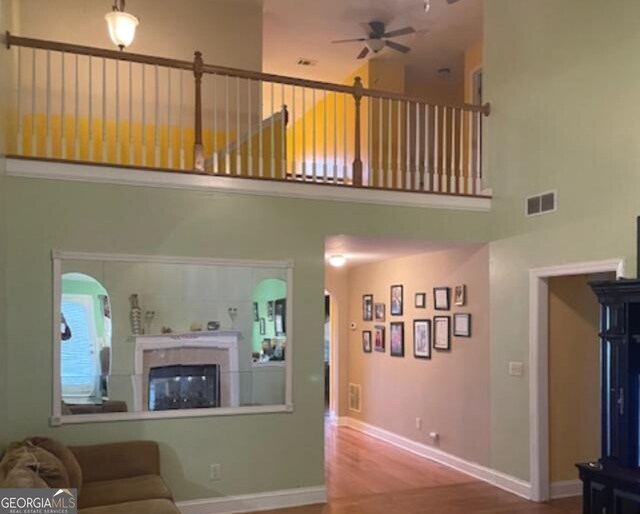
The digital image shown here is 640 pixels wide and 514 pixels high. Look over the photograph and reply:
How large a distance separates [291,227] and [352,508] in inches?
97.6

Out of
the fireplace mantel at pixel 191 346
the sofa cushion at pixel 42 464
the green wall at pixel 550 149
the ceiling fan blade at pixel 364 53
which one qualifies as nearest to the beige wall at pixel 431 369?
the green wall at pixel 550 149

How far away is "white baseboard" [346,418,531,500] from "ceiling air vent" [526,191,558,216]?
244cm

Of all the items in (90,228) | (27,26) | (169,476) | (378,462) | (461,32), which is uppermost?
(461,32)

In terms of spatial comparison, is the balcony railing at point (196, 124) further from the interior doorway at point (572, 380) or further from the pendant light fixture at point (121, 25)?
the interior doorway at point (572, 380)

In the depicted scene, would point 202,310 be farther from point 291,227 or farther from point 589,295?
point 589,295

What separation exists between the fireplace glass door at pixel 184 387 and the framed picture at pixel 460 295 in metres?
2.76

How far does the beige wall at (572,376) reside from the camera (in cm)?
546

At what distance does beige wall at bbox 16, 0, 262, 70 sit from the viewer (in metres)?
6.50

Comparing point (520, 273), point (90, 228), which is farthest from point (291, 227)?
point (520, 273)

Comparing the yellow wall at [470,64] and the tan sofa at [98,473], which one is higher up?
the yellow wall at [470,64]

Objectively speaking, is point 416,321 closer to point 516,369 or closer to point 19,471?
point 516,369

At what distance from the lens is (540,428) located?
5.36 meters

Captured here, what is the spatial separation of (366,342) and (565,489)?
11.5 feet

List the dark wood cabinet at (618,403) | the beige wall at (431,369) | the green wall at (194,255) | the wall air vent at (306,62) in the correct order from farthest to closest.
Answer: the wall air vent at (306,62) → the beige wall at (431,369) → the green wall at (194,255) → the dark wood cabinet at (618,403)
